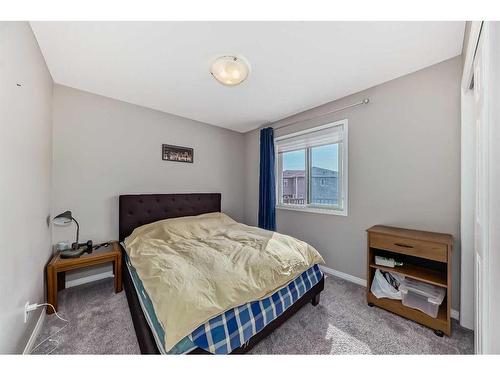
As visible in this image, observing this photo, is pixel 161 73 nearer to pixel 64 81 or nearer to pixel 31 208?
pixel 64 81

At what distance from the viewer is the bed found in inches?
44.2

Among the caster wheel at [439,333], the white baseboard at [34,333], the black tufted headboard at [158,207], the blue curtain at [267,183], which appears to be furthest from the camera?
the blue curtain at [267,183]

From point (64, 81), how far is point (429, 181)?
3853 millimetres

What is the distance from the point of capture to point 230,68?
1581 mm

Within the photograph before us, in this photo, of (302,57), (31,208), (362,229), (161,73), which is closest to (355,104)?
(302,57)

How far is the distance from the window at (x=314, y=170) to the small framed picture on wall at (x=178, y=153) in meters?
1.45

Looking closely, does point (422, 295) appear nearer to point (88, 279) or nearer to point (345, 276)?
point (345, 276)

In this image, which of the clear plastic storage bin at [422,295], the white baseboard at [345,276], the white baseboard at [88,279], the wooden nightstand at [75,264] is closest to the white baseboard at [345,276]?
the white baseboard at [345,276]

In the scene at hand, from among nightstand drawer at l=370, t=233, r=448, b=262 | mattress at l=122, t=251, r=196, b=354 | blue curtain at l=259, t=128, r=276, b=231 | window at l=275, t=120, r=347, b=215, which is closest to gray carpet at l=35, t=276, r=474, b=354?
mattress at l=122, t=251, r=196, b=354

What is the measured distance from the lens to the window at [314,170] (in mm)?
2506

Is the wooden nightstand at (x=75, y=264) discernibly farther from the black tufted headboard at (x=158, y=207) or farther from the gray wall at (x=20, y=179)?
the black tufted headboard at (x=158, y=207)

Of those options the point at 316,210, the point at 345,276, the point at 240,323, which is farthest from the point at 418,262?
the point at 240,323

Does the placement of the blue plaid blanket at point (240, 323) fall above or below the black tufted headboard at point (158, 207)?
below
